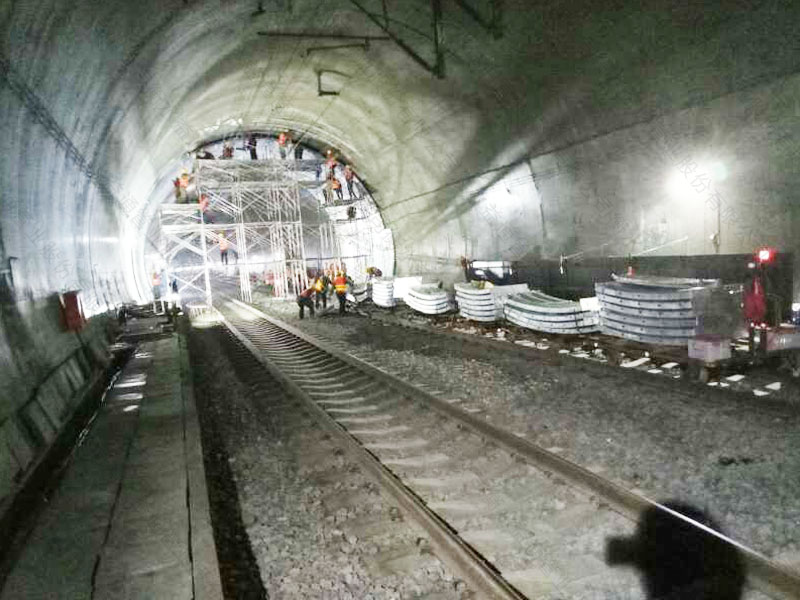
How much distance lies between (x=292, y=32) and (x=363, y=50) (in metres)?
2.15

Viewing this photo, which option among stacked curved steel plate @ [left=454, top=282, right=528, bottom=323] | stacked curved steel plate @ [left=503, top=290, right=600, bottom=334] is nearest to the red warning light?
stacked curved steel plate @ [left=503, top=290, right=600, bottom=334]

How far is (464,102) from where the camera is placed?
45.7ft

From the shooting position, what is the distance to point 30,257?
7.01 metres

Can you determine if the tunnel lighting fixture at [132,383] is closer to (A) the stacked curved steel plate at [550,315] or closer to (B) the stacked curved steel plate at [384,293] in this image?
(A) the stacked curved steel plate at [550,315]

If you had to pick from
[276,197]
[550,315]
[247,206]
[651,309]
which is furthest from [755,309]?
[276,197]

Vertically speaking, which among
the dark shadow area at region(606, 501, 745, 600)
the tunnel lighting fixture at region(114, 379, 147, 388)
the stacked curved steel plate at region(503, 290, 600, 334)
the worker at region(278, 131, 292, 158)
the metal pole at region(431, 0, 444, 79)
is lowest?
the dark shadow area at region(606, 501, 745, 600)

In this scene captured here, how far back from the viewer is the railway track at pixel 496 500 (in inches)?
125

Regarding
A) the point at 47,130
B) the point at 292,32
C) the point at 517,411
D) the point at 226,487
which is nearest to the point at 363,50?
the point at 292,32

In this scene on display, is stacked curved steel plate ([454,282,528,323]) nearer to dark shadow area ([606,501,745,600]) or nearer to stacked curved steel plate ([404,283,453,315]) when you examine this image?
stacked curved steel plate ([404,283,453,315])

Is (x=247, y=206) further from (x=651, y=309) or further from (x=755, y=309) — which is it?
(x=755, y=309)

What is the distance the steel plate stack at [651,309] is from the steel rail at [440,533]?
18.1ft

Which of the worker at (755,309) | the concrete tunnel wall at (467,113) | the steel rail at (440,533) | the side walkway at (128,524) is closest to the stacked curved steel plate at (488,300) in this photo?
the concrete tunnel wall at (467,113)

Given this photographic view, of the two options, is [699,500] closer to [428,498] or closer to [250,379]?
[428,498]

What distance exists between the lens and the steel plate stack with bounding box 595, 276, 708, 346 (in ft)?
26.9
